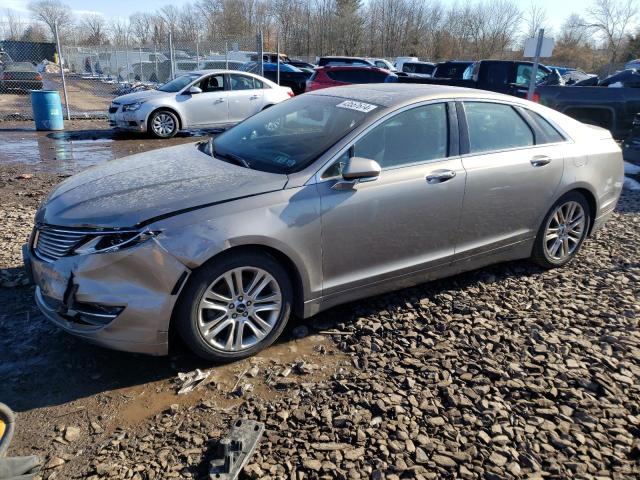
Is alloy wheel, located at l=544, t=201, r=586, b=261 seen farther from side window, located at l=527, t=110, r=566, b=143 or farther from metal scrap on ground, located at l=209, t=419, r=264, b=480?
metal scrap on ground, located at l=209, t=419, r=264, b=480

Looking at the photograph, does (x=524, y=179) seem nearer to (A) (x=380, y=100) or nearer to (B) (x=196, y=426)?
(A) (x=380, y=100)

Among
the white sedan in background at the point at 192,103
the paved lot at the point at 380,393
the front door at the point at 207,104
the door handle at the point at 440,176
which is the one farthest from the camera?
the front door at the point at 207,104

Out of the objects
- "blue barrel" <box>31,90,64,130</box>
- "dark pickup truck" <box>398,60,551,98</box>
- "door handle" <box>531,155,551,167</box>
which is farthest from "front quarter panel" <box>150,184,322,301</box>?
"blue barrel" <box>31,90,64,130</box>

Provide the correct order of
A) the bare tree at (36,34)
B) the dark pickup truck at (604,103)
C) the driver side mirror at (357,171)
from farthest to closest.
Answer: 1. the bare tree at (36,34)
2. the dark pickup truck at (604,103)
3. the driver side mirror at (357,171)

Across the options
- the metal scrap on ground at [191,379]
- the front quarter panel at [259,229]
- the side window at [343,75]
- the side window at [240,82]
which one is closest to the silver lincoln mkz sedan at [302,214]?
the front quarter panel at [259,229]

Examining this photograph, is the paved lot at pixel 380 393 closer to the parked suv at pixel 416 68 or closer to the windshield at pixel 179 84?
the windshield at pixel 179 84

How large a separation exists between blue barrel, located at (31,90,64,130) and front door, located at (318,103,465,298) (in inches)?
476

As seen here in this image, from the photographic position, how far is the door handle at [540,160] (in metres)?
4.29

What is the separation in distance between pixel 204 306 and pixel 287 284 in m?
0.56

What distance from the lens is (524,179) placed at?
4.22 metres

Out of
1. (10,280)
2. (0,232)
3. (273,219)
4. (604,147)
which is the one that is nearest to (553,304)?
(604,147)

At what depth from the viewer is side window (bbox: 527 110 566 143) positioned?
4.48 metres

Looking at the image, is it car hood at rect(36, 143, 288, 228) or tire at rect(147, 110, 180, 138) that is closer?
car hood at rect(36, 143, 288, 228)

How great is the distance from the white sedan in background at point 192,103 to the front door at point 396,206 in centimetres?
978
